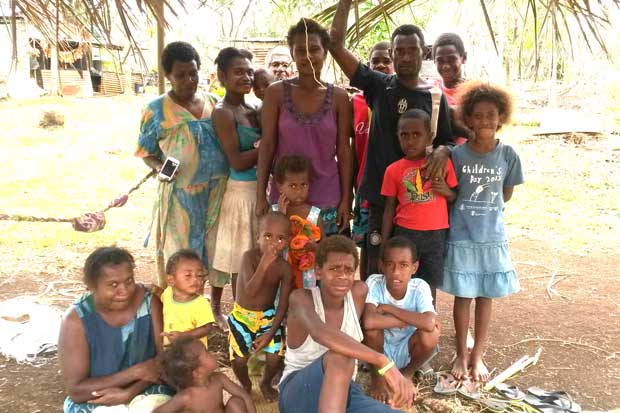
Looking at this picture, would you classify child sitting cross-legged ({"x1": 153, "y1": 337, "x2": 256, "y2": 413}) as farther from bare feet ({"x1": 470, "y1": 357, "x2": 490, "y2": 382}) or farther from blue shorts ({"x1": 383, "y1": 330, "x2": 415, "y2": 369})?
bare feet ({"x1": 470, "y1": 357, "x2": 490, "y2": 382})

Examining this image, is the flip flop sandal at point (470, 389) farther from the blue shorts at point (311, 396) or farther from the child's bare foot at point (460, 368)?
the blue shorts at point (311, 396)

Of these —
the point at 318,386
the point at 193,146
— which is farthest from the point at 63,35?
the point at 318,386

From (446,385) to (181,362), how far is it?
1.33 metres

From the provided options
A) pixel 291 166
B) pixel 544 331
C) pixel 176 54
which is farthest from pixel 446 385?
pixel 176 54

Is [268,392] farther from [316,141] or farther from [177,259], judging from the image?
[316,141]

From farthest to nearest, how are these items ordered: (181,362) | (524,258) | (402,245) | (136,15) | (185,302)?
(524,258)
(136,15)
(402,245)
(185,302)
(181,362)

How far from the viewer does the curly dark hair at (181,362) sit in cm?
197

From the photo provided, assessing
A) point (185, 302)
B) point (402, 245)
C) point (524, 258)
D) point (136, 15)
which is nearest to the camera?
point (185, 302)

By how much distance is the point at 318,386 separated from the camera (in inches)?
77.9

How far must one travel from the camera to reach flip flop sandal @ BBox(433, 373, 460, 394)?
260 centimetres

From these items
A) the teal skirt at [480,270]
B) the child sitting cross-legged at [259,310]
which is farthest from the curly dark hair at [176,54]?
the teal skirt at [480,270]

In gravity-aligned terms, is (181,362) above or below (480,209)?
below

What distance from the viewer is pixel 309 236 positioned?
101 inches

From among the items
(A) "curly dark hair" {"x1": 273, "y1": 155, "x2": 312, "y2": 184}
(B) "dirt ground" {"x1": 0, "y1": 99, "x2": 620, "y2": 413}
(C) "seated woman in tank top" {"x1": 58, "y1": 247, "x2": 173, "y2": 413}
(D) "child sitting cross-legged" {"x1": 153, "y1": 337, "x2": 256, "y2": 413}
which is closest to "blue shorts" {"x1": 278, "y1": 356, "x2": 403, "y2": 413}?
(D) "child sitting cross-legged" {"x1": 153, "y1": 337, "x2": 256, "y2": 413}
